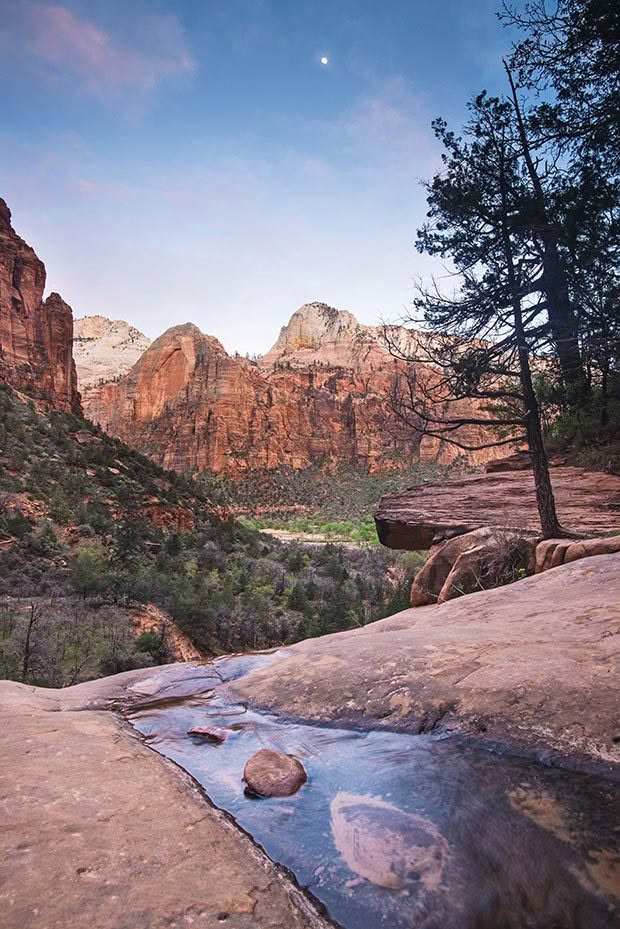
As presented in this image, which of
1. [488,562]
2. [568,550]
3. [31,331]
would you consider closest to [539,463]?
[568,550]

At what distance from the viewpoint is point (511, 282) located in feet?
25.3

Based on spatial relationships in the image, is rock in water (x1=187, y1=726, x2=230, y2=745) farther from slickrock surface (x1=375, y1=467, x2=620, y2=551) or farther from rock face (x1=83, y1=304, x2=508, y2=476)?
rock face (x1=83, y1=304, x2=508, y2=476)

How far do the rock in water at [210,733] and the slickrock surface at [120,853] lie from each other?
52 centimetres

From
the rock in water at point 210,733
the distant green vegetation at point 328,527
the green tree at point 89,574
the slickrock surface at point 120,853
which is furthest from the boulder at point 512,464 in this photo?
the distant green vegetation at point 328,527

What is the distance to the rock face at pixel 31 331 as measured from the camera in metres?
36.2

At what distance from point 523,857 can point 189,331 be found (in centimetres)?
10053

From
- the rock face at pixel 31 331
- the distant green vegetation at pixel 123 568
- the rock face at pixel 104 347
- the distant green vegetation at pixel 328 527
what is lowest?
the distant green vegetation at pixel 328 527

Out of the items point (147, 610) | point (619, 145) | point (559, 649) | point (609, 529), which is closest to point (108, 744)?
point (559, 649)

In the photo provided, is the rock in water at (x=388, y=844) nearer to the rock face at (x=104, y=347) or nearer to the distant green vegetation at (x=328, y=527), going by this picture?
the distant green vegetation at (x=328, y=527)

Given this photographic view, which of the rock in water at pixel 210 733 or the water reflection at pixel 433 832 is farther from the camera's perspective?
the rock in water at pixel 210 733

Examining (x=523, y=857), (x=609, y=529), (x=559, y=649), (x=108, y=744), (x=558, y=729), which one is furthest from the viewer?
(x=609, y=529)

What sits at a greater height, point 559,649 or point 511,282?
point 511,282

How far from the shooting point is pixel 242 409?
8725 cm

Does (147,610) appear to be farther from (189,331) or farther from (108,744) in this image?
(189,331)
